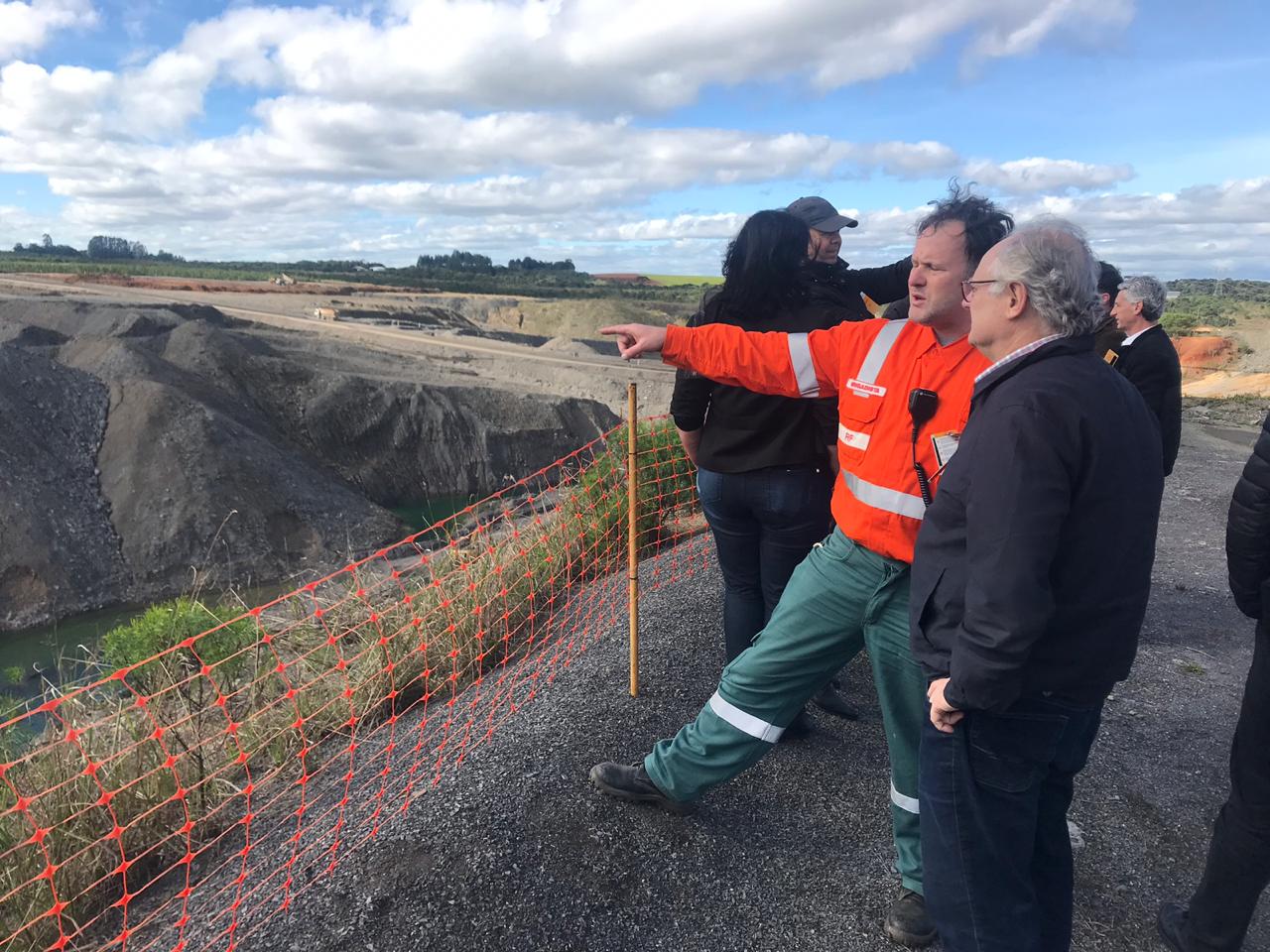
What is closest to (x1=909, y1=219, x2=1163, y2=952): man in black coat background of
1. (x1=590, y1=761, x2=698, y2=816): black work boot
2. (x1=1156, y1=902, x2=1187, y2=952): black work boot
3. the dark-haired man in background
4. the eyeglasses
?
the eyeglasses

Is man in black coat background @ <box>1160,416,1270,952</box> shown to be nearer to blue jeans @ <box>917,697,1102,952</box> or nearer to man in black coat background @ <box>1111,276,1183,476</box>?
blue jeans @ <box>917,697,1102,952</box>

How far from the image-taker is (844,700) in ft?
14.0

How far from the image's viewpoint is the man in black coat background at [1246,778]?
256cm

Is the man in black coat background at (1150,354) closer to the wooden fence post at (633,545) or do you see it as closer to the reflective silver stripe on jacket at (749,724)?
the wooden fence post at (633,545)

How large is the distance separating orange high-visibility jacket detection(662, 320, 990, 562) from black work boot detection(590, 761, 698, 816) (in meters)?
1.22

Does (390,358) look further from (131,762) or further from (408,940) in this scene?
(408,940)

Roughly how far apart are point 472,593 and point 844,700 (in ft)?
7.82

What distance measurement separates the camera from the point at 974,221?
2.51 meters

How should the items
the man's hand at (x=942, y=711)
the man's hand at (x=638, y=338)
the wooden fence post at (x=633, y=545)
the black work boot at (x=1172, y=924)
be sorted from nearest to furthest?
the man's hand at (x=942, y=711)
the black work boot at (x=1172, y=924)
the man's hand at (x=638, y=338)
the wooden fence post at (x=633, y=545)

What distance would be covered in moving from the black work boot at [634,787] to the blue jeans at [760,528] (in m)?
0.76

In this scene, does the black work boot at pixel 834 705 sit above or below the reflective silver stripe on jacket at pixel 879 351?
below

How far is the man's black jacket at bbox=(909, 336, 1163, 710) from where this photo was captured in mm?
1883

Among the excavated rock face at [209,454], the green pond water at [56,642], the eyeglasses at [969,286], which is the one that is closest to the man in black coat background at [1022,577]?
the eyeglasses at [969,286]

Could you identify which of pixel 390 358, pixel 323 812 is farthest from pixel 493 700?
pixel 390 358
